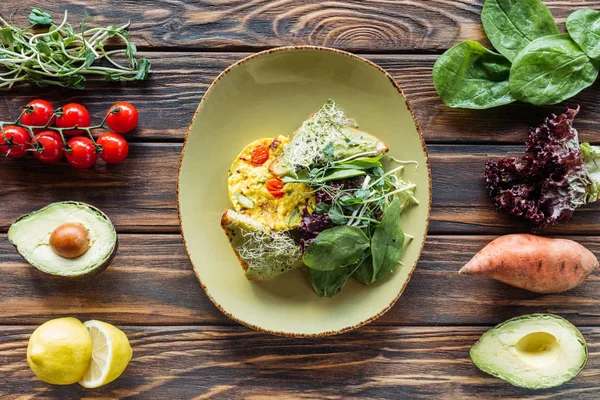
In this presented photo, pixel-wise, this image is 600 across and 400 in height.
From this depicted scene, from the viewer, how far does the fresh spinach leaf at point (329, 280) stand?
185 centimetres

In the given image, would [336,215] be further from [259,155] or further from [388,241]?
[259,155]

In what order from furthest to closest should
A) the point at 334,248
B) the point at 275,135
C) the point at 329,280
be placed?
the point at 275,135, the point at 329,280, the point at 334,248

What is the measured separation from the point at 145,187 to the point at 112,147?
0.59 ft

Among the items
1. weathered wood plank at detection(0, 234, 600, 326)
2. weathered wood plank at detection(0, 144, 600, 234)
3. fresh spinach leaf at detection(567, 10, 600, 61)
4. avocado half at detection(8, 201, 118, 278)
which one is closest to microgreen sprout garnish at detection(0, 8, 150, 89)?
weathered wood plank at detection(0, 144, 600, 234)

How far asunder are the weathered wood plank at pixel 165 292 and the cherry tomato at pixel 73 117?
1.33ft

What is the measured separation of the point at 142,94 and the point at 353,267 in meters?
0.93

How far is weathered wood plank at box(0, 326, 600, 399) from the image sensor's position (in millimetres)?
1981

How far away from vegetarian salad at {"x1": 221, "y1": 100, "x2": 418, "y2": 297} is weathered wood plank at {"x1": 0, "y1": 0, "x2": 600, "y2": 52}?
30cm

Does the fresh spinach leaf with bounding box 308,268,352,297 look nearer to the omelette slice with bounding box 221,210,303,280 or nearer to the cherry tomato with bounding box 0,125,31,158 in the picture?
the omelette slice with bounding box 221,210,303,280

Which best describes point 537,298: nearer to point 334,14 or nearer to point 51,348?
point 334,14

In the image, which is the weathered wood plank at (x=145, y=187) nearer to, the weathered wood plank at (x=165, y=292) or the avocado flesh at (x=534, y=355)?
the weathered wood plank at (x=165, y=292)

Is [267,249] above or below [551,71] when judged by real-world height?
below

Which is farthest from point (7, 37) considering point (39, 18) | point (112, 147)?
point (112, 147)

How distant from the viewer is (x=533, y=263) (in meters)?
1.90
